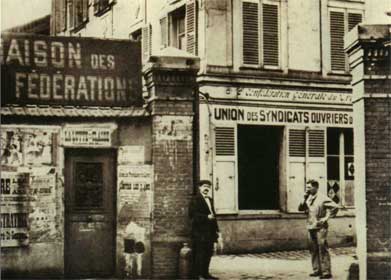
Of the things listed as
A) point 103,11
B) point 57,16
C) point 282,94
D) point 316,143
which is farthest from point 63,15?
point 316,143

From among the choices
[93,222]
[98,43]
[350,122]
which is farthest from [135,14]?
[93,222]

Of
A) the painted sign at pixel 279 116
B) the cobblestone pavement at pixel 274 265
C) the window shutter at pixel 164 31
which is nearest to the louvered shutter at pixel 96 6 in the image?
the window shutter at pixel 164 31

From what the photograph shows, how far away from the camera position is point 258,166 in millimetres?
14180

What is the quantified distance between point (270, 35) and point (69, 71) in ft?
19.0

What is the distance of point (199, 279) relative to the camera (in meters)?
9.64

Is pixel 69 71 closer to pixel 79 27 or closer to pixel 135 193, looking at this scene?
pixel 135 193

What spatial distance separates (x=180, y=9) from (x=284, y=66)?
8.02 ft

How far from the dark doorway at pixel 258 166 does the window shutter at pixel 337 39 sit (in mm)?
1980

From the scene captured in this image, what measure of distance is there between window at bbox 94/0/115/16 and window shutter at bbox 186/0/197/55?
9.98 feet

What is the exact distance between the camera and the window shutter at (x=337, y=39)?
14797mm

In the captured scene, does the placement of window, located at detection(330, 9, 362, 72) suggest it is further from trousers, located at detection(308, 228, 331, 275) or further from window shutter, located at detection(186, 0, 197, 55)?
trousers, located at detection(308, 228, 331, 275)

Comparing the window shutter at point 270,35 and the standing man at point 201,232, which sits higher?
the window shutter at point 270,35

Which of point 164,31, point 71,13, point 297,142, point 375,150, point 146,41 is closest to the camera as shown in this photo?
point 375,150

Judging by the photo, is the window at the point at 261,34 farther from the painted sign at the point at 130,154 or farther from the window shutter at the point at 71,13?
the window shutter at the point at 71,13
